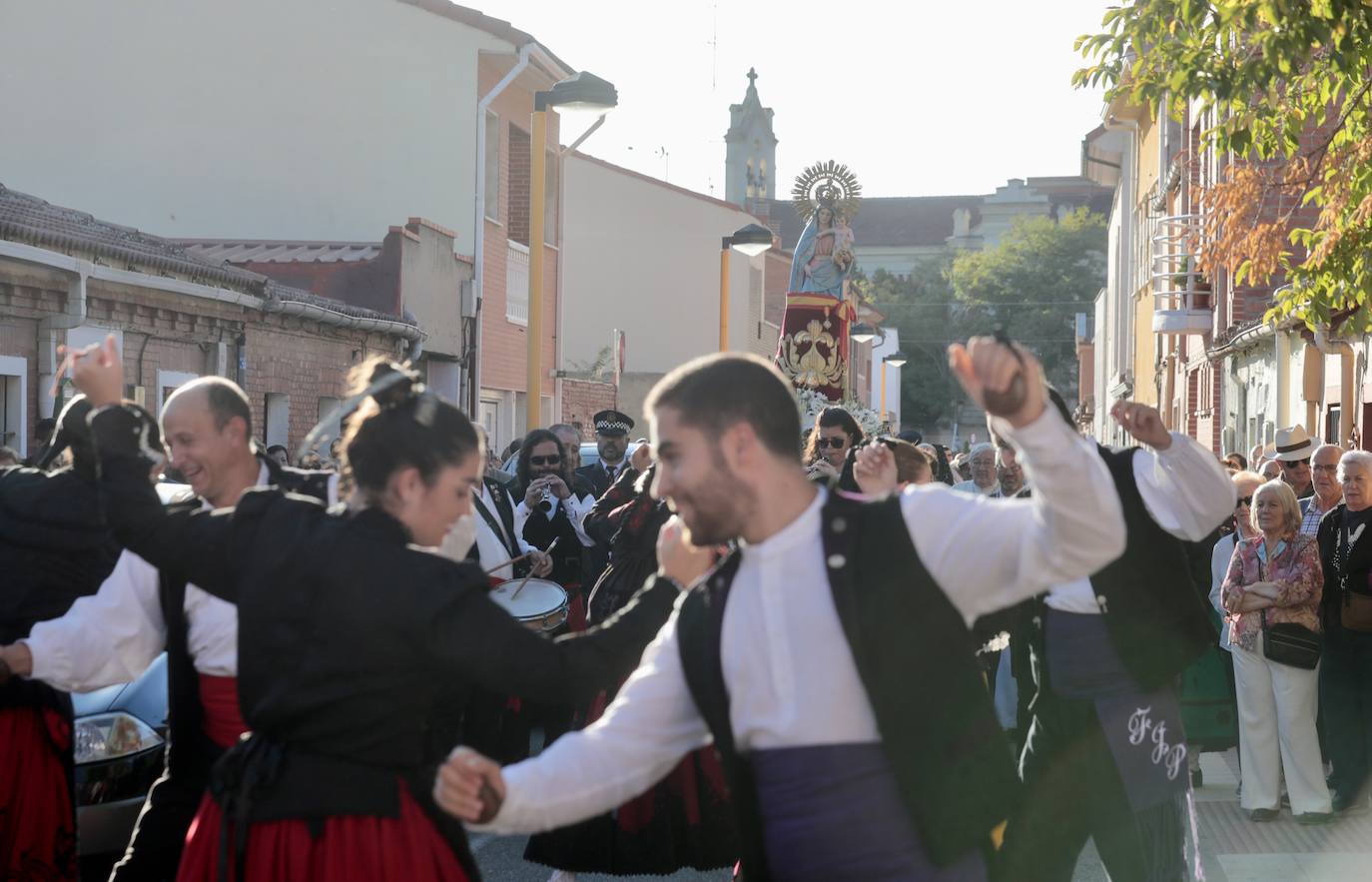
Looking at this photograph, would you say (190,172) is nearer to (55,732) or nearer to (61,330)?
(61,330)

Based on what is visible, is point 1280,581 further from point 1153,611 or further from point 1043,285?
point 1043,285

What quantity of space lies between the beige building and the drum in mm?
34553

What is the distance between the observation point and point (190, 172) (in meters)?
24.1

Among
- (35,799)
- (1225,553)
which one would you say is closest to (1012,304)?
(1225,553)

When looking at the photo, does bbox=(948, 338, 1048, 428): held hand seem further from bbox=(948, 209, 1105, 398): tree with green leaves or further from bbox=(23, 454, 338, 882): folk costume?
bbox=(948, 209, 1105, 398): tree with green leaves

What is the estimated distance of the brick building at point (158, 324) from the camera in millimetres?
14094

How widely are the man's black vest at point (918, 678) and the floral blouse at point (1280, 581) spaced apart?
6.52 m

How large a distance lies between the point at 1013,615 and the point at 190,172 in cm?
1900

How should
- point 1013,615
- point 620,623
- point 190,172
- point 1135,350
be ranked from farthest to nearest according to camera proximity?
point 1135,350
point 190,172
point 1013,615
point 620,623

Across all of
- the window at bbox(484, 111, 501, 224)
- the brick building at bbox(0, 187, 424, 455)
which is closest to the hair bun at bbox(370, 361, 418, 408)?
the brick building at bbox(0, 187, 424, 455)

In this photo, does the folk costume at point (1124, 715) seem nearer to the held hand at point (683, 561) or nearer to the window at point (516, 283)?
the held hand at point (683, 561)

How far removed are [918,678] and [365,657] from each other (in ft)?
3.61

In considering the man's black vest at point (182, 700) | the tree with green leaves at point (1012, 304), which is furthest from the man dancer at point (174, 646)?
the tree with green leaves at point (1012, 304)

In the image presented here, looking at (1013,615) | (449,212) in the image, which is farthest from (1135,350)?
(1013,615)
